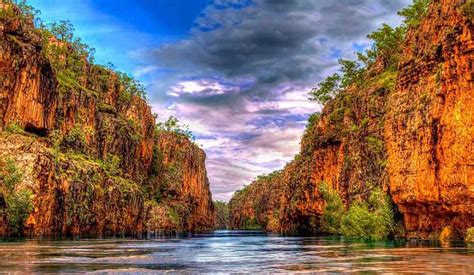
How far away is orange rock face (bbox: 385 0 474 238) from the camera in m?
46.4

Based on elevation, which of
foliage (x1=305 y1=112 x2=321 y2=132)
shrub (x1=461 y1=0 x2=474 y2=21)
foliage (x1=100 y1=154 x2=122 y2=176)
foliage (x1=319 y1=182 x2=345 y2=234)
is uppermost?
foliage (x1=305 y1=112 x2=321 y2=132)

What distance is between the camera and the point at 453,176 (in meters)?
46.7

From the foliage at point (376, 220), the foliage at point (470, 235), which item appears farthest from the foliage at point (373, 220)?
the foliage at point (470, 235)

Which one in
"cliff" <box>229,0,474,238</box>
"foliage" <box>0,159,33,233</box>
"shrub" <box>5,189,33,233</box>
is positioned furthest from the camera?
"foliage" <box>0,159,33,233</box>

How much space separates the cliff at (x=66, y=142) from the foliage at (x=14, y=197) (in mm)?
147

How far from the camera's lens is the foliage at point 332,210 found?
95625 millimetres

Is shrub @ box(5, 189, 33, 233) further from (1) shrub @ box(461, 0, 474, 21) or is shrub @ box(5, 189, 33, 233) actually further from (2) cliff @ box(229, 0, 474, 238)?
(1) shrub @ box(461, 0, 474, 21)

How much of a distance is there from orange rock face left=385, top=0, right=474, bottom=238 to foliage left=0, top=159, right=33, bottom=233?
49648 millimetres

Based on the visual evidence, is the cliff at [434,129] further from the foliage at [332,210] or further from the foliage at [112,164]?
the foliage at [112,164]

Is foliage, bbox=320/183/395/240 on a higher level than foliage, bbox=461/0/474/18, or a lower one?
lower

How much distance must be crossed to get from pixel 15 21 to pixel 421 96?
72946mm

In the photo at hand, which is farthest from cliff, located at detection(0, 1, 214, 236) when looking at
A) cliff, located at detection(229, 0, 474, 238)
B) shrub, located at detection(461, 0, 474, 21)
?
shrub, located at detection(461, 0, 474, 21)

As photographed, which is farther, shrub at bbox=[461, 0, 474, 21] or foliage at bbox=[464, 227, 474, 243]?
shrub at bbox=[461, 0, 474, 21]

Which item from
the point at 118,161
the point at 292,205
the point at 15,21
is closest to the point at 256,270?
the point at 15,21
